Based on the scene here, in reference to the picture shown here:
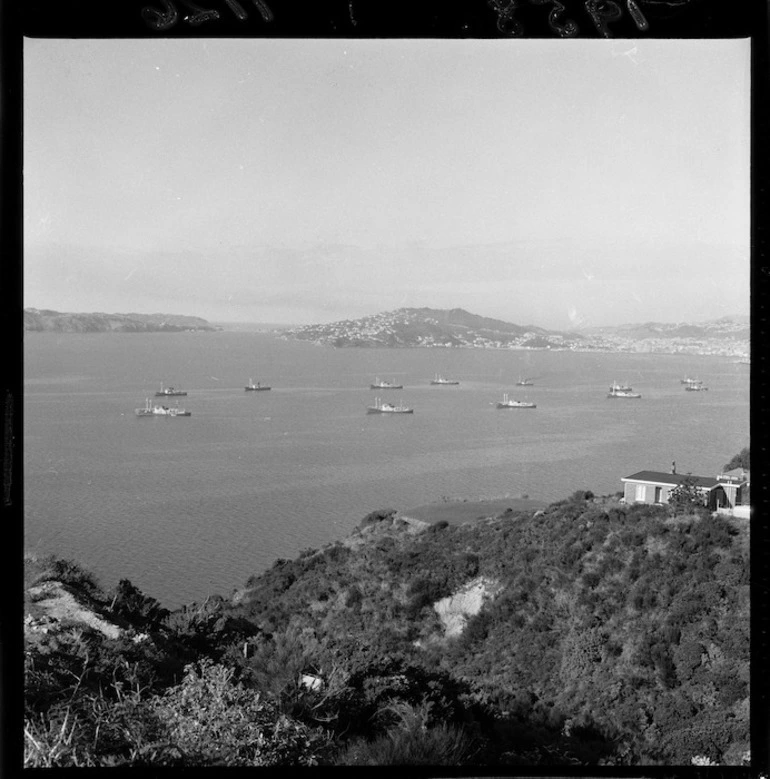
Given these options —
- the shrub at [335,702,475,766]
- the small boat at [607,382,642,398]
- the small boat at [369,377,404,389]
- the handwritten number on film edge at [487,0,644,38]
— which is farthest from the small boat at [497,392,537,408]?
the handwritten number on film edge at [487,0,644,38]

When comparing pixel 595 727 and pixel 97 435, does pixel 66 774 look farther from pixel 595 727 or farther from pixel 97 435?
pixel 97 435

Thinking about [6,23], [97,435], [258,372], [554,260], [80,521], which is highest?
[554,260]

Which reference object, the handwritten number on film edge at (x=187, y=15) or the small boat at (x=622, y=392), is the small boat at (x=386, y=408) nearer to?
the small boat at (x=622, y=392)

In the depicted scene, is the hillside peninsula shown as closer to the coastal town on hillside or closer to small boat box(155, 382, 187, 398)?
the coastal town on hillside

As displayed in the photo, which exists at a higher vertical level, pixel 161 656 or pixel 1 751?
pixel 1 751

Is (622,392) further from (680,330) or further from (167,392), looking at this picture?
(167,392)

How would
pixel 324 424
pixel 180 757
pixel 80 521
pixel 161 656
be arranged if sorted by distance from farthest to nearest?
1. pixel 324 424
2. pixel 80 521
3. pixel 161 656
4. pixel 180 757

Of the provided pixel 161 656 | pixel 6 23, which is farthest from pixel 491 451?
pixel 6 23
